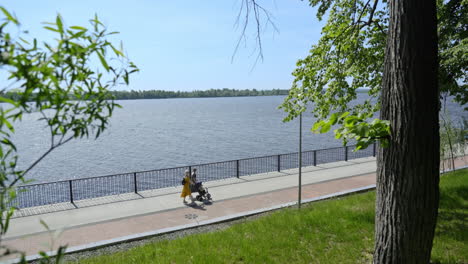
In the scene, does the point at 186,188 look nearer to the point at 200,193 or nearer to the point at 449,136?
the point at 200,193

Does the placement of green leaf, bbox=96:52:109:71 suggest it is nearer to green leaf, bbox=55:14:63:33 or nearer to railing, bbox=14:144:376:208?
green leaf, bbox=55:14:63:33

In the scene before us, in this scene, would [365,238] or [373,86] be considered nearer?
[365,238]

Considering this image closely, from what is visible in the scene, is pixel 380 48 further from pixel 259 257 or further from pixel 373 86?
pixel 259 257

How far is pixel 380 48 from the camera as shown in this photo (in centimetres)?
899

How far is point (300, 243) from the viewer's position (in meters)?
7.33

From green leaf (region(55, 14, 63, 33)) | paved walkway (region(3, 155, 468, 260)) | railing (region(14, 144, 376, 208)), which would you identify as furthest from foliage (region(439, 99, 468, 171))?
green leaf (region(55, 14, 63, 33))

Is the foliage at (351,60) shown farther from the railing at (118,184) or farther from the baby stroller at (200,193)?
the railing at (118,184)

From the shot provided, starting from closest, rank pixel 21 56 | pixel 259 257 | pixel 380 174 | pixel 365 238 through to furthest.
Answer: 1. pixel 21 56
2. pixel 380 174
3. pixel 259 257
4. pixel 365 238

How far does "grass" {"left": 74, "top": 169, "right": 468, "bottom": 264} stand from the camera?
6.59 m

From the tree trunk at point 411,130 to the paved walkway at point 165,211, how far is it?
6.52 metres

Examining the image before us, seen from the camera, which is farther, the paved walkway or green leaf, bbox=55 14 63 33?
the paved walkway

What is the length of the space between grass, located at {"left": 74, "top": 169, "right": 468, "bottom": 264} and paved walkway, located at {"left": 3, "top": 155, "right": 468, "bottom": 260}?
2.25 metres

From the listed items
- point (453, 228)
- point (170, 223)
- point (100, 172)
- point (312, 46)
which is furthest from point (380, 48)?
point (100, 172)

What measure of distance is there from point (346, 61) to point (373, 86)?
132 centimetres
